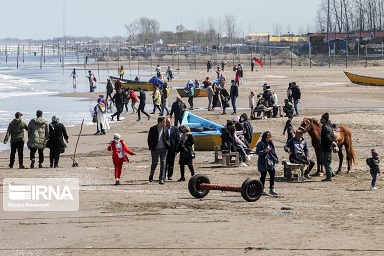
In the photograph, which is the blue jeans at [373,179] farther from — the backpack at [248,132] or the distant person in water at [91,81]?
the distant person in water at [91,81]

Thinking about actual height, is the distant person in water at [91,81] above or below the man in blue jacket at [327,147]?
above

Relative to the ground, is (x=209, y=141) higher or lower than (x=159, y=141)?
lower

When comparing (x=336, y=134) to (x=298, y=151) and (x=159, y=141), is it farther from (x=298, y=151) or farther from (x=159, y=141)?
(x=159, y=141)

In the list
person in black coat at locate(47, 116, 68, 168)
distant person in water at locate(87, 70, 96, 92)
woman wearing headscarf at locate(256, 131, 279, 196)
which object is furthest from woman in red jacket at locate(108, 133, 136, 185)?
distant person in water at locate(87, 70, 96, 92)

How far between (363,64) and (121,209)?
82881mm

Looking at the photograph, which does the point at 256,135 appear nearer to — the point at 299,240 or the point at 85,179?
the point at 85,179

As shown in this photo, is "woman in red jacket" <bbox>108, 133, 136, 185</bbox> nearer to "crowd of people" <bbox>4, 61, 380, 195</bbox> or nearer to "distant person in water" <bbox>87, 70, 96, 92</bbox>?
"crowd of people" <bbox>4, 61, 380, 195</bbox>

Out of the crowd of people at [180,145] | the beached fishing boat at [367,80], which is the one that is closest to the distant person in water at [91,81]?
the beached fishing boat at [367,80]

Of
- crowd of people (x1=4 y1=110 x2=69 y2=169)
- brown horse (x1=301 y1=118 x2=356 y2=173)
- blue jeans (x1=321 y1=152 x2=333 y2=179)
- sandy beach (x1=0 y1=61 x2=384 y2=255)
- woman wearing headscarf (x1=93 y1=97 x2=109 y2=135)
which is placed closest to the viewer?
sandy beach (x1=0 y1=61 x2=384 y2=255)

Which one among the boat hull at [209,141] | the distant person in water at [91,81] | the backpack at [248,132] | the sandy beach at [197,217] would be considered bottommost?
the sandy beach at [197,217]

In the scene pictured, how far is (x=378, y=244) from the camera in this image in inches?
492

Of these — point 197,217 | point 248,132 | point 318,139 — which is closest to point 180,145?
point 318,139

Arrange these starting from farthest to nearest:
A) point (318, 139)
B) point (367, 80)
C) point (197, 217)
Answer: point (367, 80), point (318, 139), point (197, 217)

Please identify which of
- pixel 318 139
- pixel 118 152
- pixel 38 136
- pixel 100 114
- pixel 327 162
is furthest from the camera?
pixel 100 114
